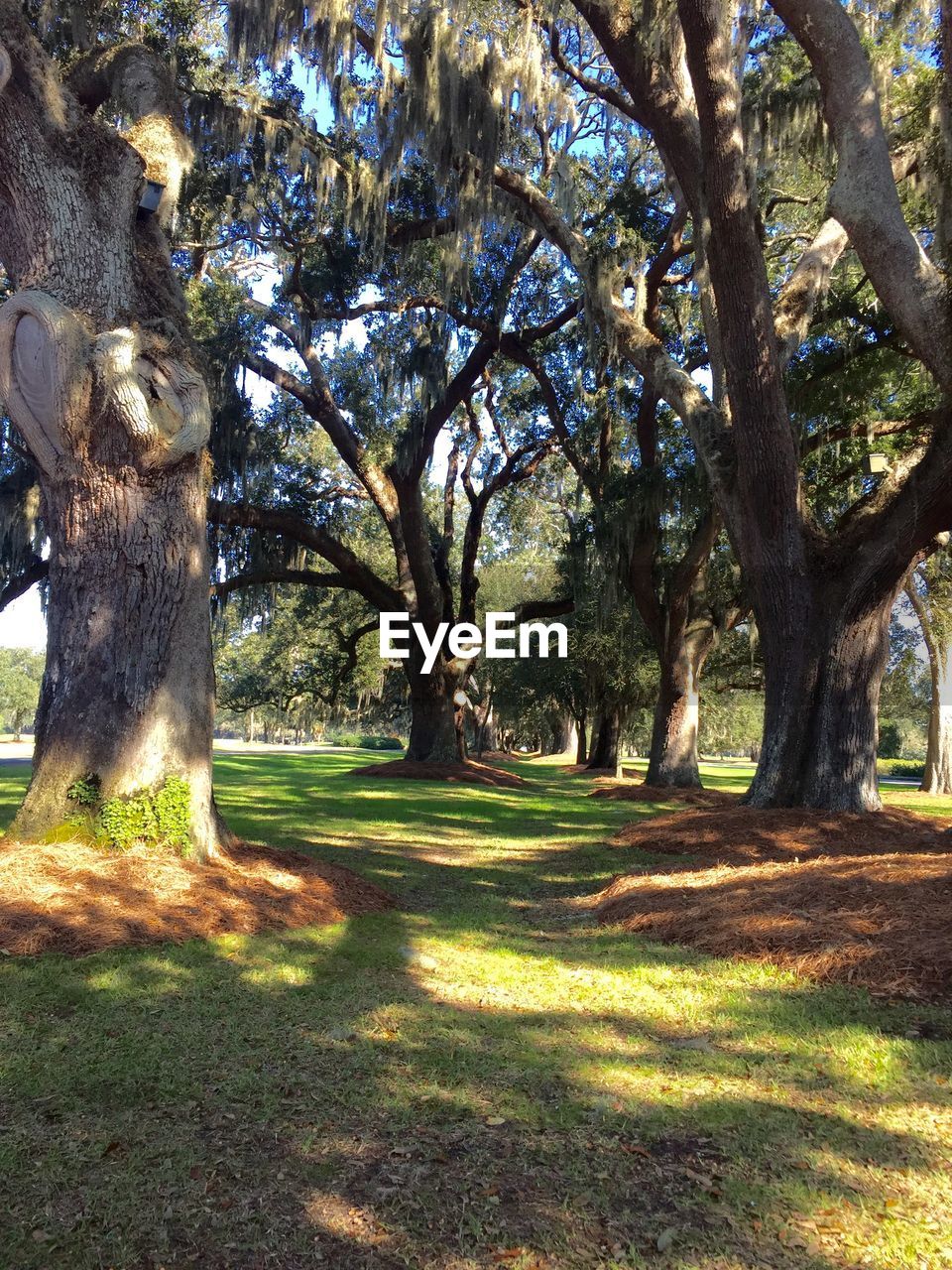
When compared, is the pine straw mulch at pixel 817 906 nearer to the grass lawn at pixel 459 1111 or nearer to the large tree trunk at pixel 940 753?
the grass lawn at pixel 459 1111

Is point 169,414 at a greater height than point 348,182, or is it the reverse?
point 348,182

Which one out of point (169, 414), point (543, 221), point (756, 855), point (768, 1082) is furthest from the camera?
point (543, 221)

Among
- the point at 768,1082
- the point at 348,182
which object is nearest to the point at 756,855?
the point at 768,1082

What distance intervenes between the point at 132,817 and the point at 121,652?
102cm

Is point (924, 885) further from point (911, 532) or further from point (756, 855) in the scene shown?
point (911, 532)

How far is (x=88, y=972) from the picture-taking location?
3852mm

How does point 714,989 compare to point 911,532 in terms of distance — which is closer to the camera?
point 714,989

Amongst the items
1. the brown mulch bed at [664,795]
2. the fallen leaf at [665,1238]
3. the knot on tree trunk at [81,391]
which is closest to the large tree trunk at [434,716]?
the brown mulch bed at [664,795]

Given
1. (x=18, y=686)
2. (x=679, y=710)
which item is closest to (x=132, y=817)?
(x=679, y=710)

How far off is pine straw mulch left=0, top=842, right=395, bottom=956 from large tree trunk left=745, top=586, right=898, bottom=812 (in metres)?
5.19

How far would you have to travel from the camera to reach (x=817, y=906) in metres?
4.77

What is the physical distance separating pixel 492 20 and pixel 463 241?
2.99 meters

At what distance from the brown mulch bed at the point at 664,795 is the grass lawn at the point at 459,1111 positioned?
33.4 feet

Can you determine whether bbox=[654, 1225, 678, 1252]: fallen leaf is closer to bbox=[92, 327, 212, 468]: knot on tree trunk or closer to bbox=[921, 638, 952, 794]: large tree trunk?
bbox=[92, 327, 212, 468]: knot on tree trunk
